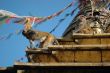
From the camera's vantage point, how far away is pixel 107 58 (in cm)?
1498

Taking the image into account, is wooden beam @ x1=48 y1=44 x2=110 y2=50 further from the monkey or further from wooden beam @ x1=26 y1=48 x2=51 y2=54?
the monkey

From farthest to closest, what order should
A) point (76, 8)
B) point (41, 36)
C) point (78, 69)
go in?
point (76, 8) < point (41, 36) < point (78, 69)

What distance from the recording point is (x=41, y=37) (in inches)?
668

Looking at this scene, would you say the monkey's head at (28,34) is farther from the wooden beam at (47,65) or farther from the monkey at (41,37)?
the wooden beam at (47,65)

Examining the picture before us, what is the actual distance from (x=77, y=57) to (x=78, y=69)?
Answer: 88cm

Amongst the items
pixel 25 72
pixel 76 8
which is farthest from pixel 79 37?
pixel 76 8

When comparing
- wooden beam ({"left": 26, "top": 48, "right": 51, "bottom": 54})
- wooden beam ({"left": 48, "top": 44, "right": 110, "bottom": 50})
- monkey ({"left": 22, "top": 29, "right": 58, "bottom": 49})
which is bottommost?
wooden beam ({"left": 26, "top": 48, "right": 51, "bottom": 54})

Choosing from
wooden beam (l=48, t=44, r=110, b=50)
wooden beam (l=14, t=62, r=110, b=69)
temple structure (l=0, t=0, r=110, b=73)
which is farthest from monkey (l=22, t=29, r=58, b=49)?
wooden beam (l=14, t=62, r=110, b=69)

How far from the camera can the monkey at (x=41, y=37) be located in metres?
16.6

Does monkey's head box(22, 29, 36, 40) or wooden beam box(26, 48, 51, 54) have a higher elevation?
monkey's head box(22, 29, 36, 40)

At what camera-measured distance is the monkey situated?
655 inches

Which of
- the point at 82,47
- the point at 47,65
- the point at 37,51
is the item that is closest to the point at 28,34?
the point at 37,51

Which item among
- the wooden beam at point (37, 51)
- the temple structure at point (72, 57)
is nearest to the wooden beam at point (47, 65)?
the temple structure at point (72, 57)

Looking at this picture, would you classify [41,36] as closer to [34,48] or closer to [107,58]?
[34,48]
